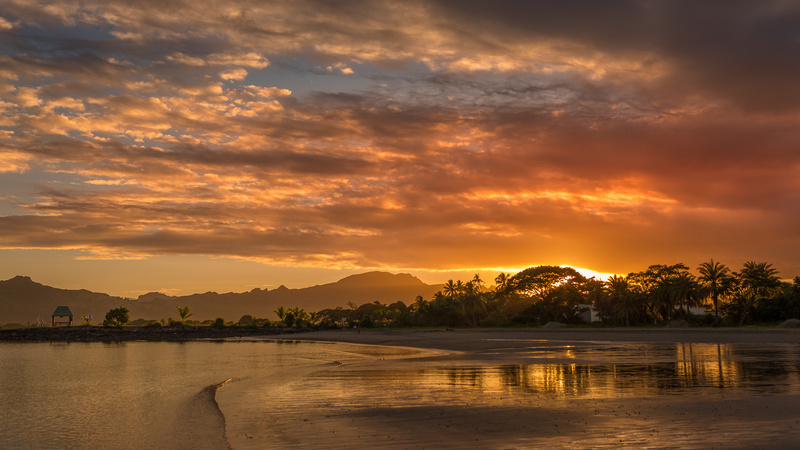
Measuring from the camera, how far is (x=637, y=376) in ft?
86.9

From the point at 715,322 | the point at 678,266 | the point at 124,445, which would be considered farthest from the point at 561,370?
the point at 678,266

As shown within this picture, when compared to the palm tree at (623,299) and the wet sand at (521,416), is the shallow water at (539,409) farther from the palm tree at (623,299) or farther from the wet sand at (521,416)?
the palm tree at (623,299)

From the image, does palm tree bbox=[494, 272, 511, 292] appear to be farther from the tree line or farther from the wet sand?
the wet sand

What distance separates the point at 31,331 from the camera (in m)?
145

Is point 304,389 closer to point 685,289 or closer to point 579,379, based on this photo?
point 579,379

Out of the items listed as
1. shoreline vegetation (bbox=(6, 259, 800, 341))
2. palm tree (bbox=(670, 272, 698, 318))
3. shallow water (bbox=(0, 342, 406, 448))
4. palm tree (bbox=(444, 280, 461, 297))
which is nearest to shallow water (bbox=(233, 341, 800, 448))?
shallow water (bbox=(0, 342, 406, 448))

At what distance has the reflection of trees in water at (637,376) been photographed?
74.3 ft

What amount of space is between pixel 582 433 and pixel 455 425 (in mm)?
3333

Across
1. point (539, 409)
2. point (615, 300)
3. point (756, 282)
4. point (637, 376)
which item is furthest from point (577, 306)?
point (539, 409)

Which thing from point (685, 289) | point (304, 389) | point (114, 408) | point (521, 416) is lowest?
point (114, 408)

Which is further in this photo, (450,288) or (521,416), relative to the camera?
(450,288)

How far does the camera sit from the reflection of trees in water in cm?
2264

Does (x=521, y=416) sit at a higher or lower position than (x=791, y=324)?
lower

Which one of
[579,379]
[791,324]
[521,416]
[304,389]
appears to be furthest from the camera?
[791,324]
